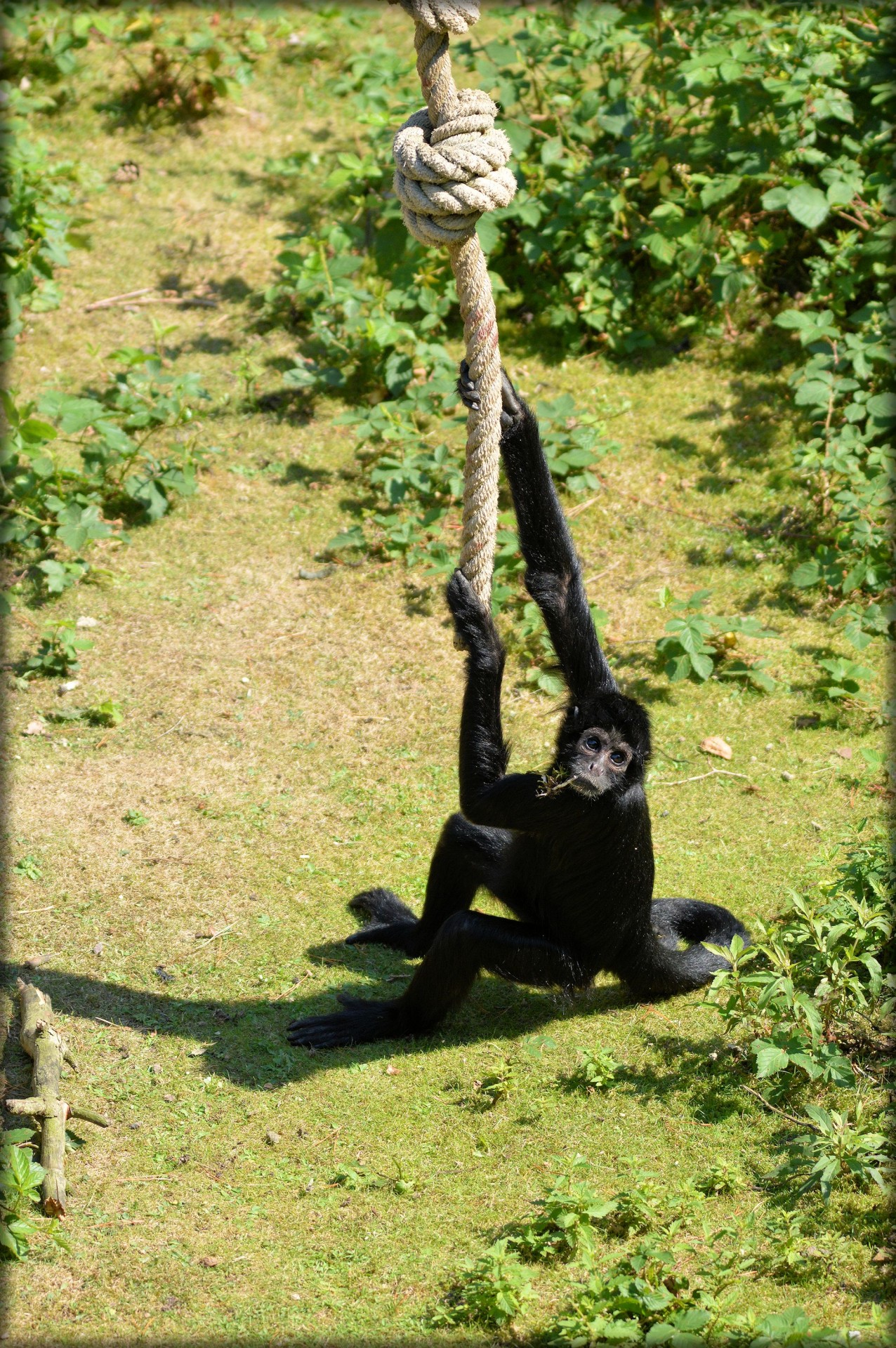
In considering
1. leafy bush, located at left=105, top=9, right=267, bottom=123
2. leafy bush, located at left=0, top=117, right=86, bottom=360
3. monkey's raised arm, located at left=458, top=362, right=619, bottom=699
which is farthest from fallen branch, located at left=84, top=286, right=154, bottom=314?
monkey's raised arm, located at left=458, top=362, right=619, bottom=699

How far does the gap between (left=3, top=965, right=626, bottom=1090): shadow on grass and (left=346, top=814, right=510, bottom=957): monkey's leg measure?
10.4 inches

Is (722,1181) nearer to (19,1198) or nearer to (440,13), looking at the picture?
(19,1198)

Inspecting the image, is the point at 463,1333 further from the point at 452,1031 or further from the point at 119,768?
Answer: the point at 119,768

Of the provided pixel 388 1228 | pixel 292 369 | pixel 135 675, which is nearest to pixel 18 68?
pixel 292 369

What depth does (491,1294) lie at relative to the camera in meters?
3.91

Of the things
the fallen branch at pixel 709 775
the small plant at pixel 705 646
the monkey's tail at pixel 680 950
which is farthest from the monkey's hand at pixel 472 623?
the small plant at pixel 705 646

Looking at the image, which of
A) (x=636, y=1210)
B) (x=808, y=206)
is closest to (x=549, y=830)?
(x=636, y=1210)

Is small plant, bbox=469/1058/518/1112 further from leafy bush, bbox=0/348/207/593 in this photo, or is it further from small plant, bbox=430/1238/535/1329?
leafy bush, bbox=0/348/207/593

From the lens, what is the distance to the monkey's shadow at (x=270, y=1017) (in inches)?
208

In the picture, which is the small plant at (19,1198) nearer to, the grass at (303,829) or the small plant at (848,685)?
the grass at (303,829)

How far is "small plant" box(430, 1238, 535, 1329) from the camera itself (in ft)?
12.7

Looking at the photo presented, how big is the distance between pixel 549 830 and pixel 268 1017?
1574mm

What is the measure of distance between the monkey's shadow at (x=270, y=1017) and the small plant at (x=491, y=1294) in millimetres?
1380

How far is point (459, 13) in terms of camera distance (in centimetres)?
387
